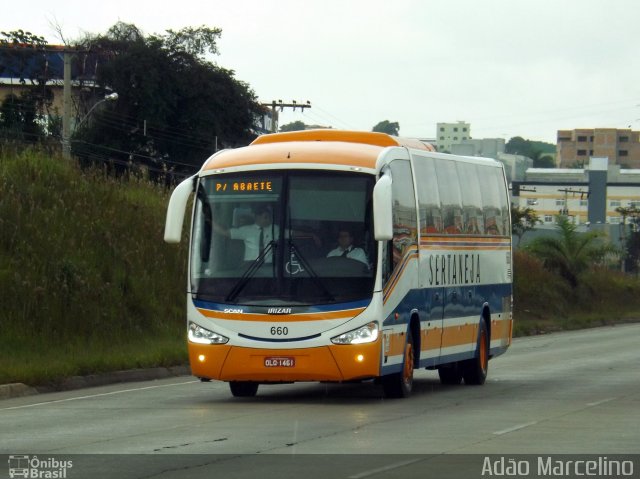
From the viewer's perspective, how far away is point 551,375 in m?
24.4

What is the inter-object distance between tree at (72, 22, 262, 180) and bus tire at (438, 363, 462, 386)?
175ft

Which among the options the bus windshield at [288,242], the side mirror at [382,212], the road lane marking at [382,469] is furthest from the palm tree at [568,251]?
the road lane marking at [382,469]

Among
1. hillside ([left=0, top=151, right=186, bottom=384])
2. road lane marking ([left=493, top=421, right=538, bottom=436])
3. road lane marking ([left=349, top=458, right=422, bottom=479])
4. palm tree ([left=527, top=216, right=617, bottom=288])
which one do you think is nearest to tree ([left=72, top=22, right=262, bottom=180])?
palm tree ([left=527, top=216, right=617, bottom=288])

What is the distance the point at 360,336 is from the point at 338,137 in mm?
3740

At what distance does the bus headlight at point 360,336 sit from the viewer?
17.3 m

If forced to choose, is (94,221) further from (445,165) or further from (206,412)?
(206,412)

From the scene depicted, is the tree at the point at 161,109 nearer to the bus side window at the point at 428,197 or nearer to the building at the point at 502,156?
the bus side window at the point at 428,197

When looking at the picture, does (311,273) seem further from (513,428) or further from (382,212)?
(513,428)

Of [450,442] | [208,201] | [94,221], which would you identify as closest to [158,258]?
[94,221]

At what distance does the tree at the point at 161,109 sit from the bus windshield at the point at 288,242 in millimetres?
57155

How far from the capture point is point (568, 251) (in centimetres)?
5953

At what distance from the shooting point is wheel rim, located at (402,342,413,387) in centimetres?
1886

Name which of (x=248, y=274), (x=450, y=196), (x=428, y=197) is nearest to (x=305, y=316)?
(x=248, y=274)

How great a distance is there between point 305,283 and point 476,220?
234 inches
